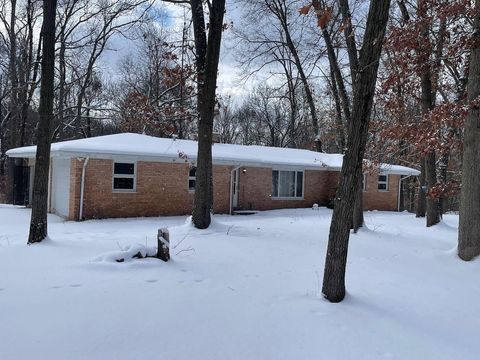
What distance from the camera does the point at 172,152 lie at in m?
16.1

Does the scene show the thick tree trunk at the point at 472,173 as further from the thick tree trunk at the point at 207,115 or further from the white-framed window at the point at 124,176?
the white-framed window at the point at 124,176

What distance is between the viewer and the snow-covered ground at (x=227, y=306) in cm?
402

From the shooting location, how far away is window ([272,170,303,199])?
19.5 metres

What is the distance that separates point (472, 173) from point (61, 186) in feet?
43.1

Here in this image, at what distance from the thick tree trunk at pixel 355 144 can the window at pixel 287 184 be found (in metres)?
14.0

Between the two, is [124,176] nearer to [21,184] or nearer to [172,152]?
[172,152]

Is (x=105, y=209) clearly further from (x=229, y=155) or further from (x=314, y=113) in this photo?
(x=314, y=113)

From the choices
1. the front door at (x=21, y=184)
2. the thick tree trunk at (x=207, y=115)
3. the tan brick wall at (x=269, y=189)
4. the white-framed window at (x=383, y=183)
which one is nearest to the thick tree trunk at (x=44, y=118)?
the thick tree trunk at (x=207, y=115)

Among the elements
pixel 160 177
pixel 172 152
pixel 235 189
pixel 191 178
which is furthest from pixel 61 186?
pixel 235 189

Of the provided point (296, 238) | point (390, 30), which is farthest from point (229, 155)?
point (390, 30)

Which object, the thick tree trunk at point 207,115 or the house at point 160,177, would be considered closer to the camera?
the thick tree trunk at point 207,115

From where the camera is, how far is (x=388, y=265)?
8070 millimetres

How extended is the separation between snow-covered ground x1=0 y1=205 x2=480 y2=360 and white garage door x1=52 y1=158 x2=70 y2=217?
22.0 ft

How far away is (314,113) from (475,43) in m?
19.2
